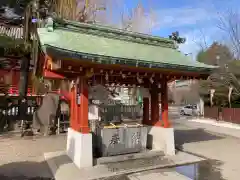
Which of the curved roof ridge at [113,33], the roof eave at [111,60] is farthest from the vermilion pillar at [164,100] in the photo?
the curved roof ridge at [113,33]

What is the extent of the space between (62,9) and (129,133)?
39.0 feet

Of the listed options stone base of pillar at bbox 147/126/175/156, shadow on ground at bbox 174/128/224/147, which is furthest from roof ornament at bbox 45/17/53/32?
shadow on ground at bbox 174/128/224/147

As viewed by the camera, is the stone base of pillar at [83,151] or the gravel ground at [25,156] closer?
the gravel ground at [25,156]

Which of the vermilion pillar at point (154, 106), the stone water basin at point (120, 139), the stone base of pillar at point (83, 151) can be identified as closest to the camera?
the stone base of pillar at point (83, 151)

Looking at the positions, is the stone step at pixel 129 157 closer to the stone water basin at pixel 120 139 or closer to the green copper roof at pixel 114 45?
the stone water basin at pixel 120 139

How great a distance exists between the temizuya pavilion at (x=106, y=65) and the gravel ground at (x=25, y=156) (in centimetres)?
116

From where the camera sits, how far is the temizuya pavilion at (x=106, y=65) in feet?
18.8

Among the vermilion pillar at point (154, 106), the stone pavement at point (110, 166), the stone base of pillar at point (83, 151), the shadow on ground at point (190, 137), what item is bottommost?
the shadow on ground at point (190, 137)

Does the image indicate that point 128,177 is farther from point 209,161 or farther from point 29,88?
point 29,88

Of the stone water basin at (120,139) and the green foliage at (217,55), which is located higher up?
the green foliage at (217,55)

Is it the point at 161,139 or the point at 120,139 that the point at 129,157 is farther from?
the point at 161,139

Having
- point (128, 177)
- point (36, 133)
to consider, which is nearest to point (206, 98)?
point (36, 133)

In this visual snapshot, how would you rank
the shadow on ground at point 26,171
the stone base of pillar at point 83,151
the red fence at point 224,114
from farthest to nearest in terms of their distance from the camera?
the red fence at point 224,114 < the stone base of pillar at point 83,151 < the shadow on ground at point 26,171

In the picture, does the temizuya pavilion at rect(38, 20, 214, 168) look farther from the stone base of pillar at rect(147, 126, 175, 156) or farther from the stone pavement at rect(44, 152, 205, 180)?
the stone pavement at rect(44, 152, 205, 180)
